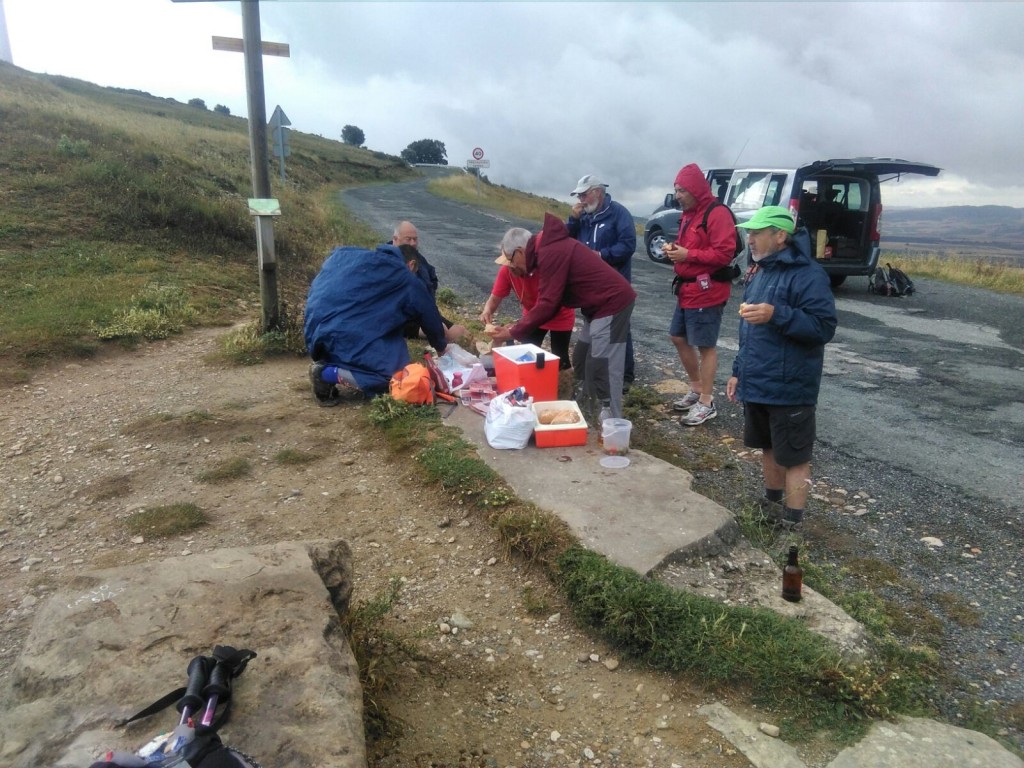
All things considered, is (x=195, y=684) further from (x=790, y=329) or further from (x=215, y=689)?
(x=790, y=329)

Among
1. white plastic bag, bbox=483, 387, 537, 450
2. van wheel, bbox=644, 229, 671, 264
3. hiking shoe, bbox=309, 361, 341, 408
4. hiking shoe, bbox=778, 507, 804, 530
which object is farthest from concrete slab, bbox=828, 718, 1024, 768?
van wheel, bbox=644, 229, 671, 264

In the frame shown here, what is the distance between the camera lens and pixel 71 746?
171 centimetres

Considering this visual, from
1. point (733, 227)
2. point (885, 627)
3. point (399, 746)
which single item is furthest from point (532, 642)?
point (733, 227)

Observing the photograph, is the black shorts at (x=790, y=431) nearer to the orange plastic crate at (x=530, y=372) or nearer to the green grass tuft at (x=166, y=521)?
the orange plastic crate at (x=530, y=372)

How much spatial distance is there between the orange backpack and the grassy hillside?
3238 millimetres

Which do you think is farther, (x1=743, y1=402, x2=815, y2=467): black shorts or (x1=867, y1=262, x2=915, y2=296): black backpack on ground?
(x1=867, y1=262, x2=915, y2=296): black backpack on ground

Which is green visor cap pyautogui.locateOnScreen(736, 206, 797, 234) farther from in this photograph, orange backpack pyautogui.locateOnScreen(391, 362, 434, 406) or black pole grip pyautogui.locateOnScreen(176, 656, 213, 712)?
black pole grip pyautogui.locateOnScreen(176, 656, 213, 712)

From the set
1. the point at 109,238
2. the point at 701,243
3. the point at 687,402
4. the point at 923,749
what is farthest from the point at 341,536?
the point at 109,238

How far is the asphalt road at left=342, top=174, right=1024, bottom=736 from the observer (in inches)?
128

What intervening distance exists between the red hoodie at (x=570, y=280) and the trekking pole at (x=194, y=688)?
3.32m

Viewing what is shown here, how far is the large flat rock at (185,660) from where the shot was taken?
1.75 m

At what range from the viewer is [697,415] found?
551cm

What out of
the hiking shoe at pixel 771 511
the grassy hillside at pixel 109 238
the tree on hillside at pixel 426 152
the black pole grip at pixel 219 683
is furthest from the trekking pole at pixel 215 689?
the tree on hillside at pixel 426 152

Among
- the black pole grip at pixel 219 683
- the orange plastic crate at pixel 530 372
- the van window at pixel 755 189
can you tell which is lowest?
the black pole grip at pixel 219 683
